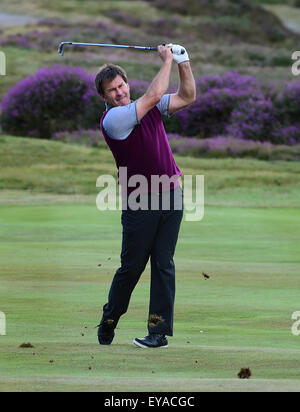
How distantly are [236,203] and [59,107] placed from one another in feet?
43.0

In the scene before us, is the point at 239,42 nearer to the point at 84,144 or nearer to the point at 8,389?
the point at 84,144

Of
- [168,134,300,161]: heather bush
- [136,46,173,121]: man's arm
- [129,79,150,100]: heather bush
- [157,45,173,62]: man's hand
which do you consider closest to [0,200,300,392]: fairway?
[136,46,173,121]: man's arm

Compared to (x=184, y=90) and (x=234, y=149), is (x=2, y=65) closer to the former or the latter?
(x=234, y=149)

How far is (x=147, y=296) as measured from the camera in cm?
985

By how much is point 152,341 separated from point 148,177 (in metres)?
1.03

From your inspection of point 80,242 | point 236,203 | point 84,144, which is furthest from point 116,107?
point 84,144

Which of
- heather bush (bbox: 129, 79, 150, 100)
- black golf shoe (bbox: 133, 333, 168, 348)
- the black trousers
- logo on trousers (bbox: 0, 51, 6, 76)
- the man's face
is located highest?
logo on trousers (bbox: 0, 51, 6, 76)

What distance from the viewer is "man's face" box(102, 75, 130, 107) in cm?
698

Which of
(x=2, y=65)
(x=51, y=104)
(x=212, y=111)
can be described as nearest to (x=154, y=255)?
(x=212, y=111)

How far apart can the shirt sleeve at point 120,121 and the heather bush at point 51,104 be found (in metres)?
25.6

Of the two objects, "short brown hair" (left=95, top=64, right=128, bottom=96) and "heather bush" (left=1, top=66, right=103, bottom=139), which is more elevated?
"heather bush" (left=1, top=66, right=103, bottom=139)

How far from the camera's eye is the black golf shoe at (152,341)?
274 inches

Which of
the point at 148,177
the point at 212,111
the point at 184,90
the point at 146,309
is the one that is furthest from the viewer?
the point at 212,111

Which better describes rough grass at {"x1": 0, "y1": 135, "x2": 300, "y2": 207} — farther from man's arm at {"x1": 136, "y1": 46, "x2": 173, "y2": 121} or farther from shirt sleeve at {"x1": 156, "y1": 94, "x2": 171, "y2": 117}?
man's arm at {"x1": 136, "y1": 46, "x2": 173, "y2": 121}
